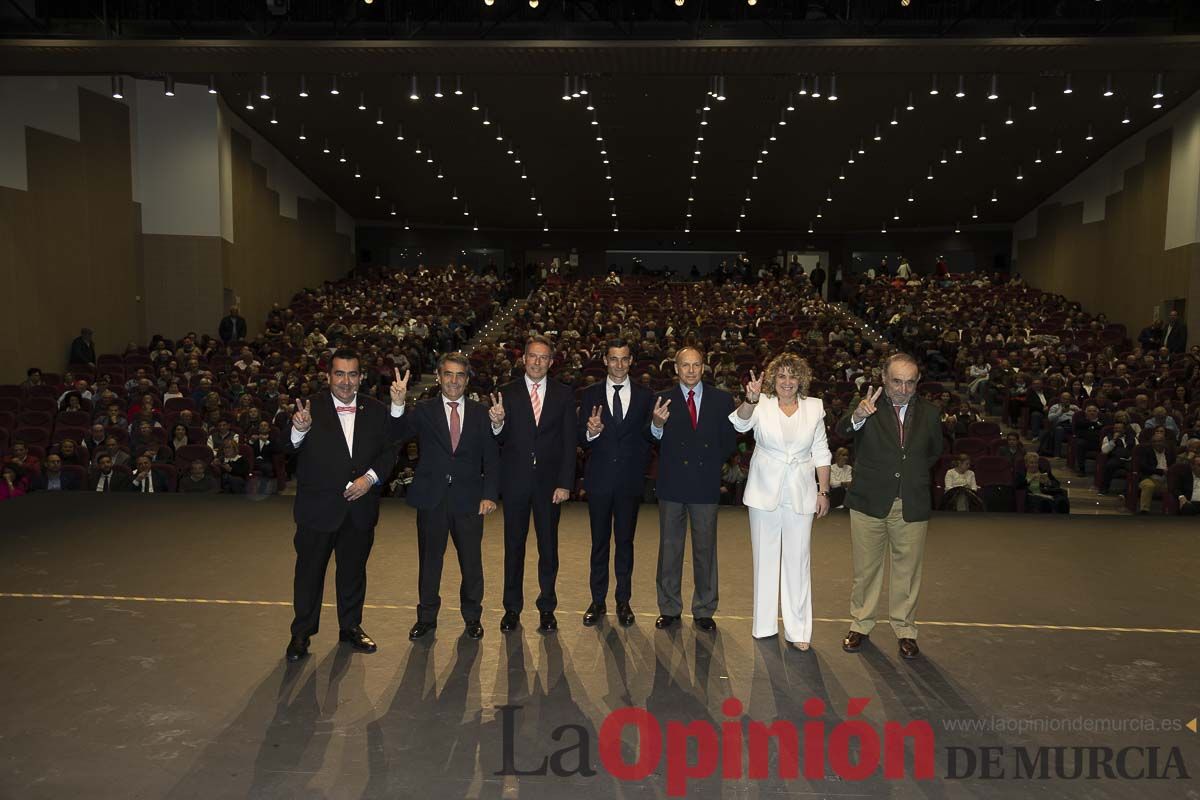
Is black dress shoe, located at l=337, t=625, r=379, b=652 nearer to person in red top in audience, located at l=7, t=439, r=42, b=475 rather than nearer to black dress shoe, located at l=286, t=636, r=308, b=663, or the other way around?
black dress shoe, located at l=286, t=636, r=308, b=663

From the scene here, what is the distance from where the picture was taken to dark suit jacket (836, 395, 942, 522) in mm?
4430

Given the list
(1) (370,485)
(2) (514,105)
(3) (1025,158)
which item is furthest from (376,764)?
(3) (1025,158)

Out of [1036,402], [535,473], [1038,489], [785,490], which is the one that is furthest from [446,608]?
[1036,402]

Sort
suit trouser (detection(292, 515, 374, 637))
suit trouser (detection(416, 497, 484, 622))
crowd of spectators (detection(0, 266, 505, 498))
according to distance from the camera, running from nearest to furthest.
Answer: suit trouser (detection(292, 515, 374, 637)), suit trouser (detection(416, 497, 484, 622)), crowd of spectators (detection(0, 266, 505, 498))

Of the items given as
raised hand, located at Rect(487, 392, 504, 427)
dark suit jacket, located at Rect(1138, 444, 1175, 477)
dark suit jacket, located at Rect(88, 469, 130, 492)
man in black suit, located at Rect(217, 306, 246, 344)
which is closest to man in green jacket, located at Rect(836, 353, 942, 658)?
raised hand, located at Rect(487, 392, 504, 427)

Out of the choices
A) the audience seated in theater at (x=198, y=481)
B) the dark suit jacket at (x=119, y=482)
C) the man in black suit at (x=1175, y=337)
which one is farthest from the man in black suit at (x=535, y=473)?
the man in black suit at (x=1175, y=337)

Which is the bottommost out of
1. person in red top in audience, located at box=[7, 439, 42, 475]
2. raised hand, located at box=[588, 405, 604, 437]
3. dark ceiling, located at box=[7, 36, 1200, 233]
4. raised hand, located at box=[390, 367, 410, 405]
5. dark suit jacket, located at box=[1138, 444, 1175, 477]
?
person in red top in audience, located at box=[7, 439, 42, 475]

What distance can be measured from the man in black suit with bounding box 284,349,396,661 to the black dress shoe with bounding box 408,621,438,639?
208 mm

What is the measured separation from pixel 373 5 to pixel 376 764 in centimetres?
1170

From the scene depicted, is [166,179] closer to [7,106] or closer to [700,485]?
[7,106]

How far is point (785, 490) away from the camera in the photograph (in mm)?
4465

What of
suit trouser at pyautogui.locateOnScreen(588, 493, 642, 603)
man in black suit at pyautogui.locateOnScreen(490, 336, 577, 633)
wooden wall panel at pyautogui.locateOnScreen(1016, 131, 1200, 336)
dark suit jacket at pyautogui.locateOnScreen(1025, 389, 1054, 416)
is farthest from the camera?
wooden wall panel at pyautogui.locateOnScreen(1016, 131, 1200, 336)

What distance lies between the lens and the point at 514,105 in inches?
685

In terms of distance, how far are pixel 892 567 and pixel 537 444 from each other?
177cm
